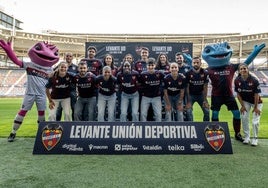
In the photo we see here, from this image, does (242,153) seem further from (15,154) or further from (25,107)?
(25,107)

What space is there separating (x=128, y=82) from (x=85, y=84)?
3.36 ft

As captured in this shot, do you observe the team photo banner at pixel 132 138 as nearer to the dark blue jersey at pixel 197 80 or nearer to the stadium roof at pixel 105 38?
the dark blue jersey at pixel 197 80

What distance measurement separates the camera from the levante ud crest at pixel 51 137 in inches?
191

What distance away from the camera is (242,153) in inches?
195

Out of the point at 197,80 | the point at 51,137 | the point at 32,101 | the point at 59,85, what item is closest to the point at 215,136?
the point at 197,80

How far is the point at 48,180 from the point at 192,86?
4.21 metres

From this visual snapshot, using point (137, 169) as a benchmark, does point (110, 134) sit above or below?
above

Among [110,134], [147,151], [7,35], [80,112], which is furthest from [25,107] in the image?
[7,35]

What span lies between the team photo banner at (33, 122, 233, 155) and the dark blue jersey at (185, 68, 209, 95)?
168 centimetres

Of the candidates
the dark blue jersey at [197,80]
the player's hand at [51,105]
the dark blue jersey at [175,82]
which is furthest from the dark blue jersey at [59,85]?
the dark blue jersey at [197,80]

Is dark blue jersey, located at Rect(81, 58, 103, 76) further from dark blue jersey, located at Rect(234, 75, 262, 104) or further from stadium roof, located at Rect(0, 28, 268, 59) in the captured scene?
stadium roof, located at Rect(0, 28, 268, 59)

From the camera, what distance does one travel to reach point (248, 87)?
5.83 m

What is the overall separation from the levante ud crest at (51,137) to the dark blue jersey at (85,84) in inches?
65.6

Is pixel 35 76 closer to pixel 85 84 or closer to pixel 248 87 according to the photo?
pixel 85 84
